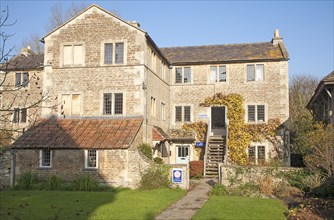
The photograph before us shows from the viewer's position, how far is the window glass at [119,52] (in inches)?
915

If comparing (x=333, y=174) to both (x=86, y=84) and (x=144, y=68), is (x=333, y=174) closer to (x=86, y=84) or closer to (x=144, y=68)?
(x=144, y=68)

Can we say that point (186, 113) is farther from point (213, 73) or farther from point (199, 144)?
point (213, 73)

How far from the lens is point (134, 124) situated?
71.8 feet

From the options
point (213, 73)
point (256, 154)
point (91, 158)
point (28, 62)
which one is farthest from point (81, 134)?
point (256, 154)

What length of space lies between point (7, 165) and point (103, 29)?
1013 cm

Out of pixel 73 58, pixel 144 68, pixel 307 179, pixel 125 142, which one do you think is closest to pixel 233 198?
pixel 307 179

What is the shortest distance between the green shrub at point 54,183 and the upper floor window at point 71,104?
190 inches

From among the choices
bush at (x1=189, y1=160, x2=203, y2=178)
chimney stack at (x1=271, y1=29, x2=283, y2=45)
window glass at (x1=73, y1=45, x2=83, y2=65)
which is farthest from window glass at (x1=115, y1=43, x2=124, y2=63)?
chimney stack at (x1=271, y1=29, x2=283, y2=45)

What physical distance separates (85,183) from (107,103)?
227 inches

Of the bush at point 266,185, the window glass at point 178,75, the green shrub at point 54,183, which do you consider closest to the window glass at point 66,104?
the green shrub at point 54,183

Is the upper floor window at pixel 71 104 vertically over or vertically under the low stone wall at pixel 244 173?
over

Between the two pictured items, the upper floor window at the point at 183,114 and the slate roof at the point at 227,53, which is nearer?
the slate roof at the point at 227,53

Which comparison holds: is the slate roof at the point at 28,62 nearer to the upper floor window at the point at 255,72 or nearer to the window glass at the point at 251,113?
the upper floor window at the point at 255,72

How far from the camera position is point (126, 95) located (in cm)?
2297
